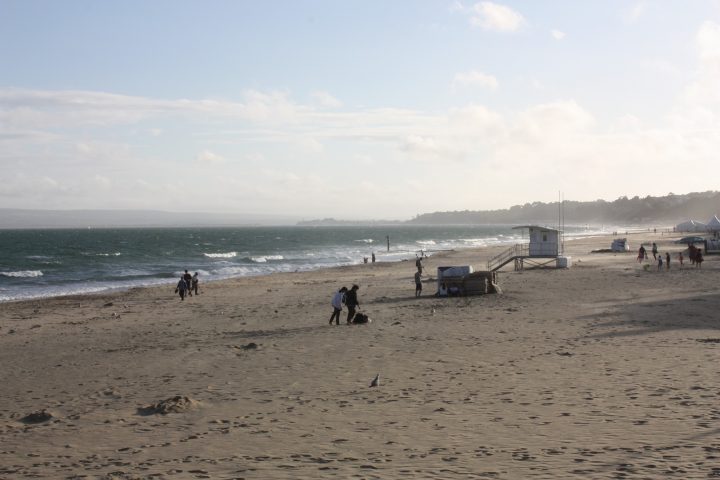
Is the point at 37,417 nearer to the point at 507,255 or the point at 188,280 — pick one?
the point at 188,280

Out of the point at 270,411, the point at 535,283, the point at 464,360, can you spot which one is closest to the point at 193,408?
the point at 270,411

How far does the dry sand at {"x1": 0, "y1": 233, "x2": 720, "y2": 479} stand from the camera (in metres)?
8.45

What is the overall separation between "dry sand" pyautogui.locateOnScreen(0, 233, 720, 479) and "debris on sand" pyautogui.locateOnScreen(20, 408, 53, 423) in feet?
0.40

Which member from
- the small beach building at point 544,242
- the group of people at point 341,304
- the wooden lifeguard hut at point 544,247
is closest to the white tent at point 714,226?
the wooden lifeguard hut at point 544,247

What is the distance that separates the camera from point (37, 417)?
448 inches

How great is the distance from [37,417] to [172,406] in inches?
90.2

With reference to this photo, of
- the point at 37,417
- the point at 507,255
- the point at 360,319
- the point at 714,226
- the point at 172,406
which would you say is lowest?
the point at 37,417

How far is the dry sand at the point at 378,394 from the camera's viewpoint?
27.7 ft

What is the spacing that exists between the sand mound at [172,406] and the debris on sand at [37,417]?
1517 millimetres

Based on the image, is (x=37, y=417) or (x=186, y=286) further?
(x=186, y=286)

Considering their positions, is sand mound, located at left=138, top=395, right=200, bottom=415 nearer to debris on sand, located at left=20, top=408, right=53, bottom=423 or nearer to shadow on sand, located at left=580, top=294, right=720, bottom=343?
debris on sand, located at left=20, top=408, right=53, bottom=423

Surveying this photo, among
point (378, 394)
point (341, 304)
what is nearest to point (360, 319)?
point (341, 304)

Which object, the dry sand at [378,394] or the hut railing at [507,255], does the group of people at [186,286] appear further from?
the hut railing at [507,255]

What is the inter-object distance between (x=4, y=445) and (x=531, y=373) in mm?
9425
